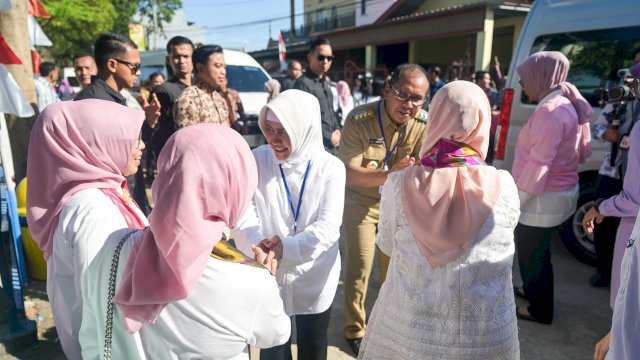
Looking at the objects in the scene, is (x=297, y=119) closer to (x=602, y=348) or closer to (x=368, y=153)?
(x=368, y=153)

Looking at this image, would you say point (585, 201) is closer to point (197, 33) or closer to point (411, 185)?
point (411, 185)

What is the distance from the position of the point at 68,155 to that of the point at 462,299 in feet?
5.08

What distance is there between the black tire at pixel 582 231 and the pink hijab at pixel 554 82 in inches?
45.9

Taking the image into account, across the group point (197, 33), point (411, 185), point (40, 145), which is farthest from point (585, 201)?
point (197, 33)

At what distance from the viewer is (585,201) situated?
13.4 feet

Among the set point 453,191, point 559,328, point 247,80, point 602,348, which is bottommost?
point 559,328

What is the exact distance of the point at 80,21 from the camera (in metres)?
19.6

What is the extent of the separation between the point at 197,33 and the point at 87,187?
169 feet

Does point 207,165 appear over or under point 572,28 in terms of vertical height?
under

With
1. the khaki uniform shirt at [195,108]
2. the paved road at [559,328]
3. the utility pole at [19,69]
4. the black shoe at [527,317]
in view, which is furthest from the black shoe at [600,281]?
the utility pole at [19,69]

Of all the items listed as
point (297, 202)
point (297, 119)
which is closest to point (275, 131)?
point (297, 119)

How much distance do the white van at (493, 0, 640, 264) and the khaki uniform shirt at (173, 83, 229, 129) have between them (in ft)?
9.10

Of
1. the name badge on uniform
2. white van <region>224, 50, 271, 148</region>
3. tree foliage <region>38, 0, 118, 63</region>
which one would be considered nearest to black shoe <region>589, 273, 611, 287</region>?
the name badge on uniform

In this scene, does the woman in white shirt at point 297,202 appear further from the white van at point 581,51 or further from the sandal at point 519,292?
the white van at point 581,51
